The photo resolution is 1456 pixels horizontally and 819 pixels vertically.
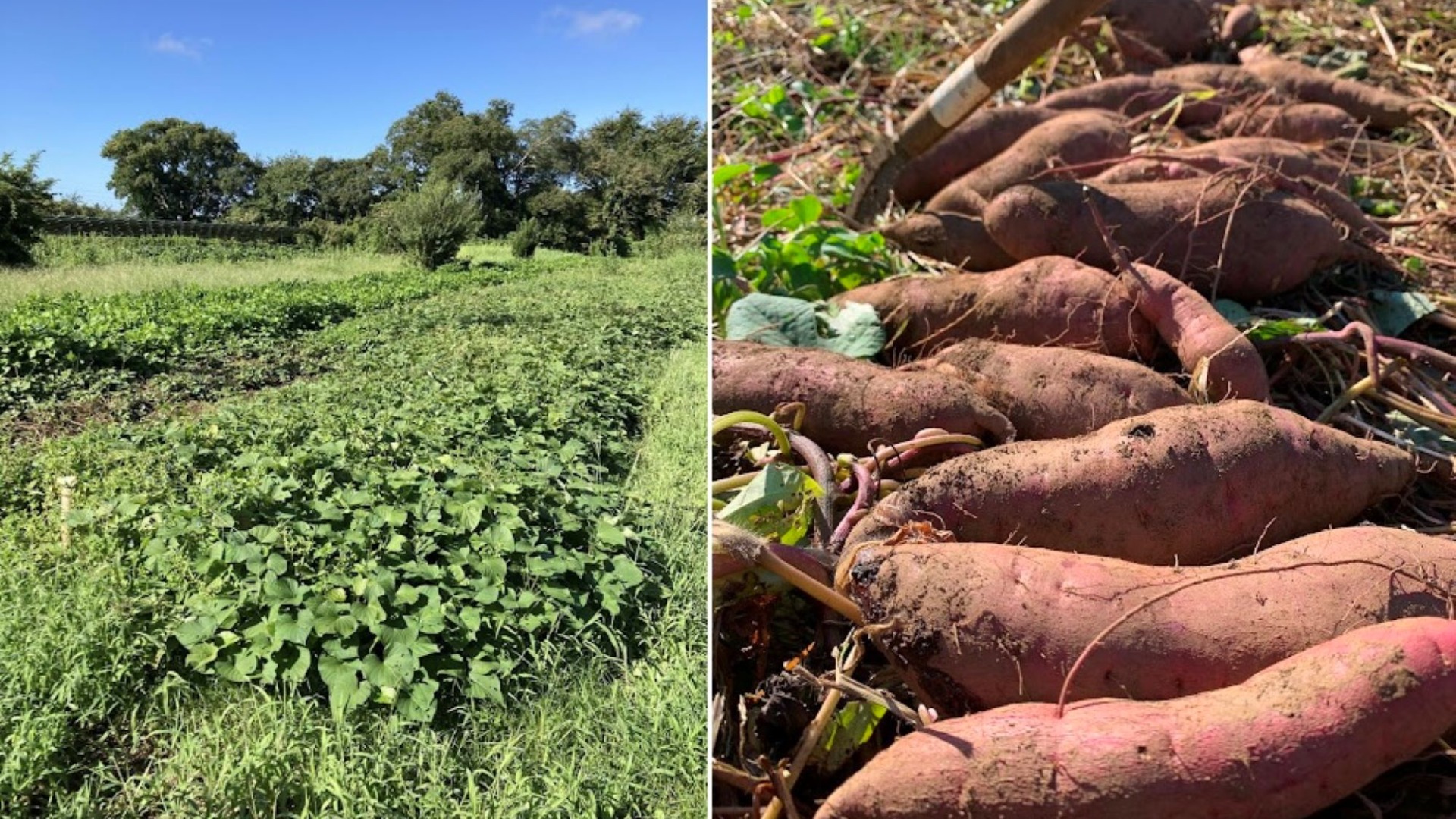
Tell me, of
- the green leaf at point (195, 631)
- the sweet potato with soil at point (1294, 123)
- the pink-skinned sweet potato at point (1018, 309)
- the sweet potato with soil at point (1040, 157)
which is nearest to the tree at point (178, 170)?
the green leaf at point (195, 631)

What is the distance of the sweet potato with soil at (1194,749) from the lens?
39.4 inches

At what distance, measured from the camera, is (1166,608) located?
118 cm

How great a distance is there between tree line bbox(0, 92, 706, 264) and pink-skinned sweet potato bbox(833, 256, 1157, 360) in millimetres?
1209

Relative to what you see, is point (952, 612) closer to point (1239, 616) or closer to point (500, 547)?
point (1239, 616)

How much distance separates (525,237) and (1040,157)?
1762mm

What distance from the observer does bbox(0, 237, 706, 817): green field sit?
A: 4.85 feet

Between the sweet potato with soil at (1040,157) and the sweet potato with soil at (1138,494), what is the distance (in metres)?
1.10

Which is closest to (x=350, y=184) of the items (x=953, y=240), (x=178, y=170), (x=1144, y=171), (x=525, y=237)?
(x=178, y=170)

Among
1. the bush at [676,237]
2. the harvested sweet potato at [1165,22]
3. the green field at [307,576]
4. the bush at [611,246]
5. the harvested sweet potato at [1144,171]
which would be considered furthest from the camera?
the bush at [676,237]

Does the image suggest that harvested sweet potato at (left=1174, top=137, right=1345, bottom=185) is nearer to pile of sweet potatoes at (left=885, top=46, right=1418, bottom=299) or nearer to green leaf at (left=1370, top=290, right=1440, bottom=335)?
pile of sweet potatoes at (left=885, top=46, right=1418, bottom=299)

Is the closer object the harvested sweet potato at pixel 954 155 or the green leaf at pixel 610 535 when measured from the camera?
the green leaf at pixel 610 535

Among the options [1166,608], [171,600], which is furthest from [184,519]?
[1166,608]

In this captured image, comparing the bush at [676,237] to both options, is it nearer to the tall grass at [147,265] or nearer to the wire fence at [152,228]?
the tall grass at [147,265]

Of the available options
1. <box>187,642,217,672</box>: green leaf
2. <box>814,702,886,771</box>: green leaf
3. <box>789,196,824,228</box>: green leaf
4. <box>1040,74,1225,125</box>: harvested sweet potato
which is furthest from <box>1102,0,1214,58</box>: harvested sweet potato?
<box>187,642,217,672</box>: green leaf
